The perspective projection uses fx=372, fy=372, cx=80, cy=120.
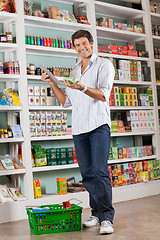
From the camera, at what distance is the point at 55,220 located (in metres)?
3.13

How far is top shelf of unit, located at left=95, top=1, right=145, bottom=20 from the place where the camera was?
205 inches

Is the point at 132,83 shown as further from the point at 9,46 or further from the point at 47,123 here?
the point at 9,46

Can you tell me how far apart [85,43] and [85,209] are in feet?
6.73

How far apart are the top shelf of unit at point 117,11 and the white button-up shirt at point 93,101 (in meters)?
2.22

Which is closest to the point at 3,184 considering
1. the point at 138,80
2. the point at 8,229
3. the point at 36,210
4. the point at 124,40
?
the point at 8,229

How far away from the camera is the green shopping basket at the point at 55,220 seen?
308cm

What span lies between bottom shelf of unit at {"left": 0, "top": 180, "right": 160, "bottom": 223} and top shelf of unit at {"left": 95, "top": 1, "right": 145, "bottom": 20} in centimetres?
248

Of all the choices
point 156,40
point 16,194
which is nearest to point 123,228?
point 16,194

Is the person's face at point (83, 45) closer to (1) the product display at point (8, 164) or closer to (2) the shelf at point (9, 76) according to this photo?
(2) the shelf at point (9, 76)

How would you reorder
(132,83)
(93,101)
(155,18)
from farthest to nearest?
(155,18)
(132,83)
(93,101)

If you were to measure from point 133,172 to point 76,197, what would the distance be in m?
1.03

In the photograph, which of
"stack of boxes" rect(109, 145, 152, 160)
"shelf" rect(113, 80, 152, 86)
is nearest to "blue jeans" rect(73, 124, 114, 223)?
"stack of boxes" rect(109, 145, 152, 160)

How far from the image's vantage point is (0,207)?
151 inches

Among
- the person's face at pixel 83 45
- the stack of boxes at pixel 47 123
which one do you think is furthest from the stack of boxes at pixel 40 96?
the person's face at pixel 83 45
